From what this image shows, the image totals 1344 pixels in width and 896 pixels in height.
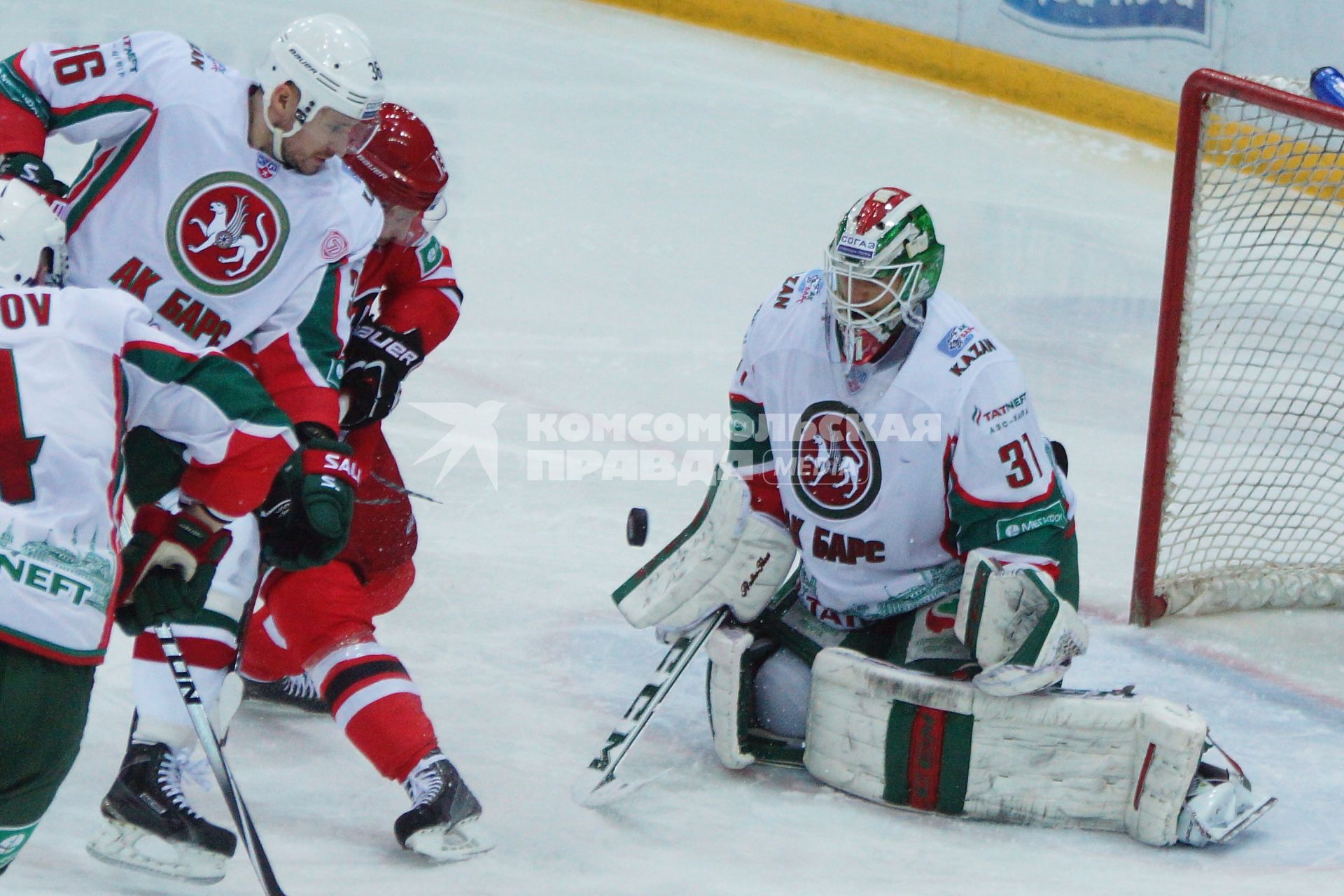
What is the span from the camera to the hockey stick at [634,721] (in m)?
2.81

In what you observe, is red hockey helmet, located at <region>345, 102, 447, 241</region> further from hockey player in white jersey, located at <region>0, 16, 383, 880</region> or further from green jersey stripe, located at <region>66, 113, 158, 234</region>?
green jersey stripe, located at <region>66, 113, 158, 234</region>

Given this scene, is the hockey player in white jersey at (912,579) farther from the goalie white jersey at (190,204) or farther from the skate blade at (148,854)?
the skate blade at (148,854)

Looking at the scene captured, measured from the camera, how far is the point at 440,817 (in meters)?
2.56

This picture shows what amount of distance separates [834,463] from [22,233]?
4.58ft

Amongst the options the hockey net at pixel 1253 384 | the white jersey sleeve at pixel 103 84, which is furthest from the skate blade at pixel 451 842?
the hockey net at pixel 1253 384

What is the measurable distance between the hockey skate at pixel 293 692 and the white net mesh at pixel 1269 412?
182 cm

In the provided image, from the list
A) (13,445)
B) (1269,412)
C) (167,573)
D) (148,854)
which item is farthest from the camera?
(1269,412)

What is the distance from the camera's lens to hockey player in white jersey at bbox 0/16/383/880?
8.55ft

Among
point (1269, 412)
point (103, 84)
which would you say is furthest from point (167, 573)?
point (1269, 412)

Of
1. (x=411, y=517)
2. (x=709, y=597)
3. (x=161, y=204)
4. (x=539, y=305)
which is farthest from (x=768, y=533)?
(x=539, y=305)

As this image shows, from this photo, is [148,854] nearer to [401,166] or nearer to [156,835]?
[156,835]

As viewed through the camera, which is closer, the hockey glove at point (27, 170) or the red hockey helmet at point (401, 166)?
the hockey glove at point (27, 170)

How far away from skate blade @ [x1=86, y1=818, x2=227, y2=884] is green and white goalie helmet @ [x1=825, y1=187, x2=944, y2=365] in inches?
51.4

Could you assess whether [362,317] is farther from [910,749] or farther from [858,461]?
[910,749]
